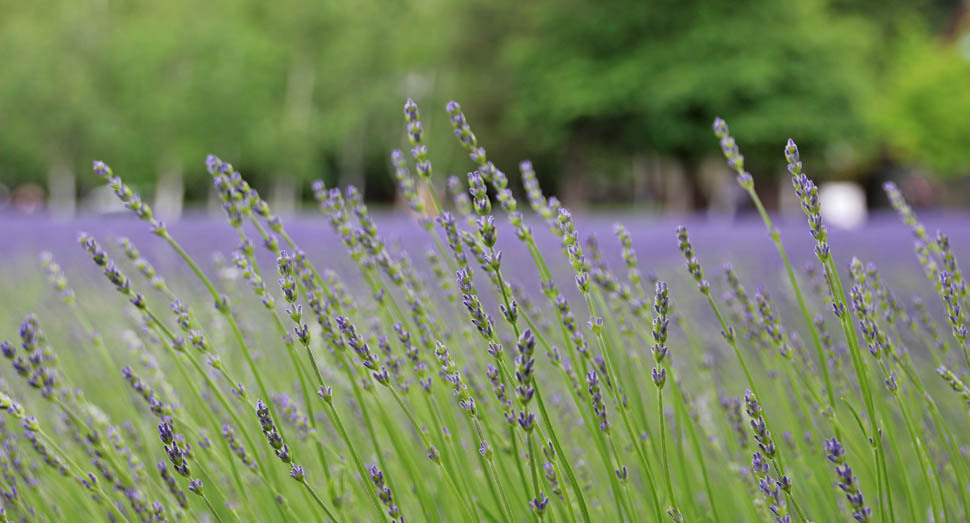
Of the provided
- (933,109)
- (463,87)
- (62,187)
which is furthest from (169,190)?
(933,109)

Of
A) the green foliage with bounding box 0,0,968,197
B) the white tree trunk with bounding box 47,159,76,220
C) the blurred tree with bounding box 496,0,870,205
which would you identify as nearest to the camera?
A: the blurred tree with bounding box 496,0,870,205

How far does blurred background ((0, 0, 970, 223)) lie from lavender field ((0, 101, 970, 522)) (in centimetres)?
2033

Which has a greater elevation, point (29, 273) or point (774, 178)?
point (774, 178)

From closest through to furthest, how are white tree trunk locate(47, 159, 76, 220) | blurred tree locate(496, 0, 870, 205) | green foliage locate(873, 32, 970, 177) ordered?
blurred tree locate(496, 0, 870, 205)
white tree trunk locate(47, 159, 76, 220)
green foliage locate(873, 32, 970, 177)

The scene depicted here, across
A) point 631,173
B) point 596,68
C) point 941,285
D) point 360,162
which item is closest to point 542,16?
point 596,68

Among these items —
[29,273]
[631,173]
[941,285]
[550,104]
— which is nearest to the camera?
[941,285]

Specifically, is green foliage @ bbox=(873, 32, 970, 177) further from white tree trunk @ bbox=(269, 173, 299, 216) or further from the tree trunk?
white tree trunk @ bbox=(269, 173, 299, 216)

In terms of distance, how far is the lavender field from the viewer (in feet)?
3.59

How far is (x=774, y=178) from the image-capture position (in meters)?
27.3

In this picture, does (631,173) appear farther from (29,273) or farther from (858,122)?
(29,273)

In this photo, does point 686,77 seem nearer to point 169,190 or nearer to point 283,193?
point 283,193

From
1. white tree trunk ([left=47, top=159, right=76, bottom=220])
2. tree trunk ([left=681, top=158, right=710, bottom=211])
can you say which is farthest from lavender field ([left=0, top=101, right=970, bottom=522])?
white tree trunk ([left=47, top=159, right=76, bottom=220])

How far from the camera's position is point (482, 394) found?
173 centimetres

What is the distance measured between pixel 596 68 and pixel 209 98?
9733 millimetres
